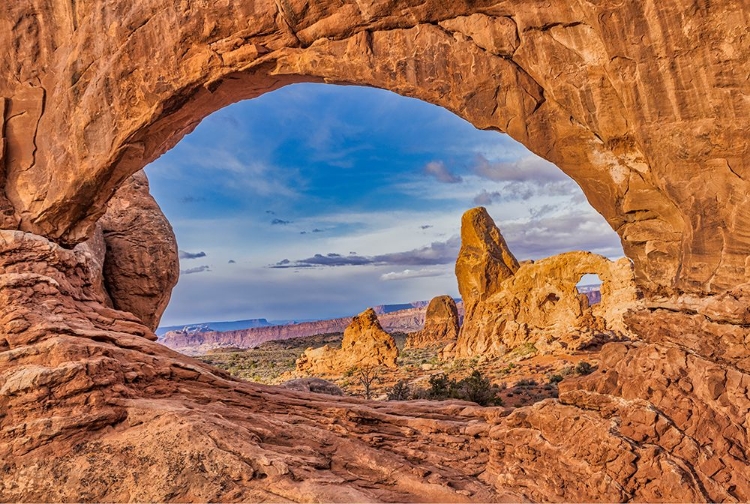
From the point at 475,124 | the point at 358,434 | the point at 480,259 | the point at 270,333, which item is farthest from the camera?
the point at 270,333

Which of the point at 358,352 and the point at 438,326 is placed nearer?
the point at 358,352

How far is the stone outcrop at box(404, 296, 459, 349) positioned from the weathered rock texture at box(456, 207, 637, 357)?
18.5 m

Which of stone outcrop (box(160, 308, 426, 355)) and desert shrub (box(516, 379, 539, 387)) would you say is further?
stone outcrop (box(160, 308, 426, 355))

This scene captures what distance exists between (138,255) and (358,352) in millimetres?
19421

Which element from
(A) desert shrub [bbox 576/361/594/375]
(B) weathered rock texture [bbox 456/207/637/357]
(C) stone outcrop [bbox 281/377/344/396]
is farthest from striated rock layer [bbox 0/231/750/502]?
(B) weathered rock texture [bbox 456/207/637/357]

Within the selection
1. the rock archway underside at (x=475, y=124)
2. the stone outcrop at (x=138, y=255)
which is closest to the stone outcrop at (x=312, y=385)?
the stone outcrop at (x=138, y=255)

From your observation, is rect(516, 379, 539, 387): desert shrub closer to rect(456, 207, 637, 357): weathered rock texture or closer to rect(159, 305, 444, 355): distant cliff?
rect(456, 207, 637, 357): weathered rock texture

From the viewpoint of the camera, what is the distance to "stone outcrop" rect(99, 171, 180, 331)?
16.8 meters

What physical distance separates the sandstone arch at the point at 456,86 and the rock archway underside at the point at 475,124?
0.04 m

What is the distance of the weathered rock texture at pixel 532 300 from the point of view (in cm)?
2889

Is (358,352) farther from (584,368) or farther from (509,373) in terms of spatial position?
A: (584,368)

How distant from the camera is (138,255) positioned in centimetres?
1727

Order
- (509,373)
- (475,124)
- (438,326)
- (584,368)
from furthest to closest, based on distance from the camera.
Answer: (438,326)
(509,373)
(584,368)
(475,124)

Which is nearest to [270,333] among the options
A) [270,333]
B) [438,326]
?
[270,333]
